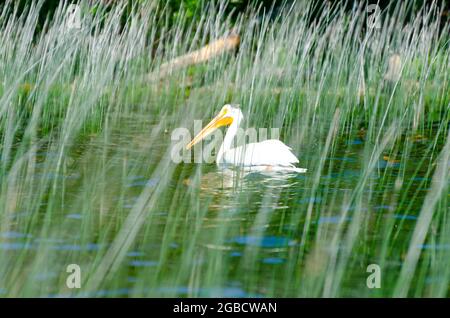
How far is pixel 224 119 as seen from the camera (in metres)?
6.73

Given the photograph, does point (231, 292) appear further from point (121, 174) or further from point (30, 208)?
point (121, 174)

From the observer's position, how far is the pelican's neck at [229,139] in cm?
650

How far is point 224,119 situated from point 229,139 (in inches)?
9.0

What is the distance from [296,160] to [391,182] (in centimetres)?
76

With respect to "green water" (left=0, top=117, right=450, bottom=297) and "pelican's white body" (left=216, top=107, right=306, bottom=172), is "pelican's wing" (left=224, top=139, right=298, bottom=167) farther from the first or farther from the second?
"green water" (left=0, top=117, right=450, bottom=297)

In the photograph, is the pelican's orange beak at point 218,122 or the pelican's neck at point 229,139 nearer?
the pelican's neck at point 229,139

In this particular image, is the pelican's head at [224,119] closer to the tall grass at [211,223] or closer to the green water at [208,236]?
the tall grass at [211,223]

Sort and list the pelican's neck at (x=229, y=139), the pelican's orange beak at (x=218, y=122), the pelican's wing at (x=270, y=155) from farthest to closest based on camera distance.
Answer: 1. the pelican's orange beak at (x=218, y=122)
2. the pelican's neck at (x=229, y=139)
3. the pelican's wing at (x=270, y=155)

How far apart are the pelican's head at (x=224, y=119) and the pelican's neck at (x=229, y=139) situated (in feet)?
0.08

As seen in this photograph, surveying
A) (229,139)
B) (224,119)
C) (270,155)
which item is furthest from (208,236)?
(229,139)

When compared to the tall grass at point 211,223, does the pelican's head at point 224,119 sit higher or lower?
higher

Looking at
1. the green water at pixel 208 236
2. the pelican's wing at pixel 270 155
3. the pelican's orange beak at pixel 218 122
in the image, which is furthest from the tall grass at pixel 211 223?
the pelican's orange beak at pixel 218 122

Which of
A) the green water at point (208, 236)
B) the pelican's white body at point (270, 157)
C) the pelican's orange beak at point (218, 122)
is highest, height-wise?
the pelican's orange beak at point (218, 122)
